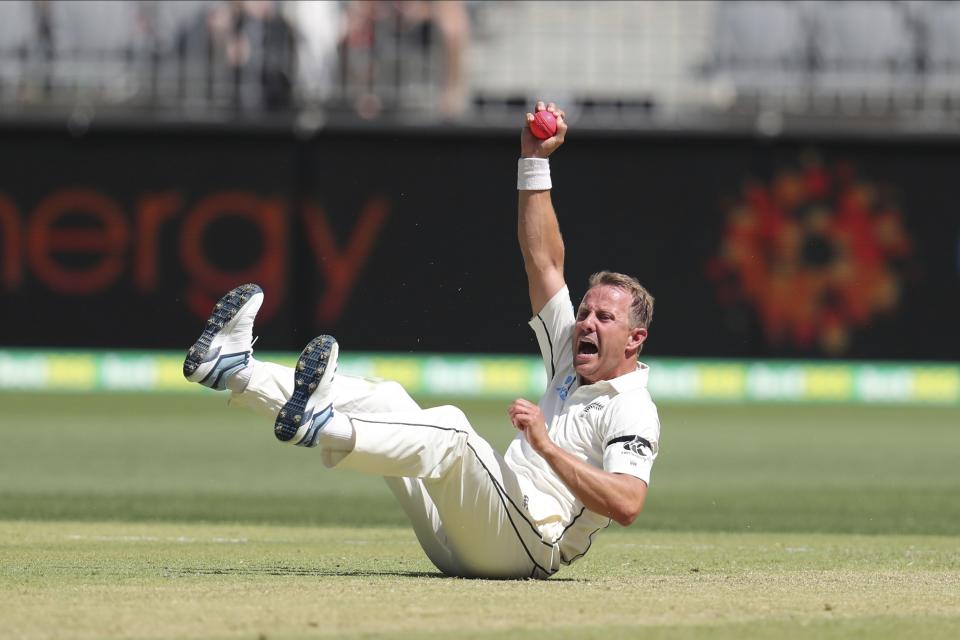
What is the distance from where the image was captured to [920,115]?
790 inches

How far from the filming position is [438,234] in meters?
19.4

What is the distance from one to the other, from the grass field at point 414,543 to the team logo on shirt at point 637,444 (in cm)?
50

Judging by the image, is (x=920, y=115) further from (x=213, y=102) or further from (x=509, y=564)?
(x=509, y=564)

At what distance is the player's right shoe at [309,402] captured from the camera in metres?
5.58

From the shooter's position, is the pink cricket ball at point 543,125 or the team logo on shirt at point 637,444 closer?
Answer: the team logo on shirt at point 637,444

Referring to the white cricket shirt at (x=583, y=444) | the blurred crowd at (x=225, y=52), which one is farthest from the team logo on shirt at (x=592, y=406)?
the blurred crowd at (x=225, y=52)

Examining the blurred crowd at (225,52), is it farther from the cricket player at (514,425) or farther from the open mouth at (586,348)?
the open mouth at (586,348)

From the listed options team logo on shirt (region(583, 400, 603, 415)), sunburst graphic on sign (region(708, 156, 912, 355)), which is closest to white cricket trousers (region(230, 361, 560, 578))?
team logo on shirt (region(583, 400, 603, 415))

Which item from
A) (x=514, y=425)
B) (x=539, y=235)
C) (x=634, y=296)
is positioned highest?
(x=539, y=235)

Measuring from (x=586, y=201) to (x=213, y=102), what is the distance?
441cm

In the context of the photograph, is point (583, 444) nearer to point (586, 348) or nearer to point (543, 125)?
point (586, 348)

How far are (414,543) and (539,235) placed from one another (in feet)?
7.35

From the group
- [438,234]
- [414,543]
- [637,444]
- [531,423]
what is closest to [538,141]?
[637,444]

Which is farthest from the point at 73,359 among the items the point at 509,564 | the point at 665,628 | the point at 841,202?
the point at 665,628
